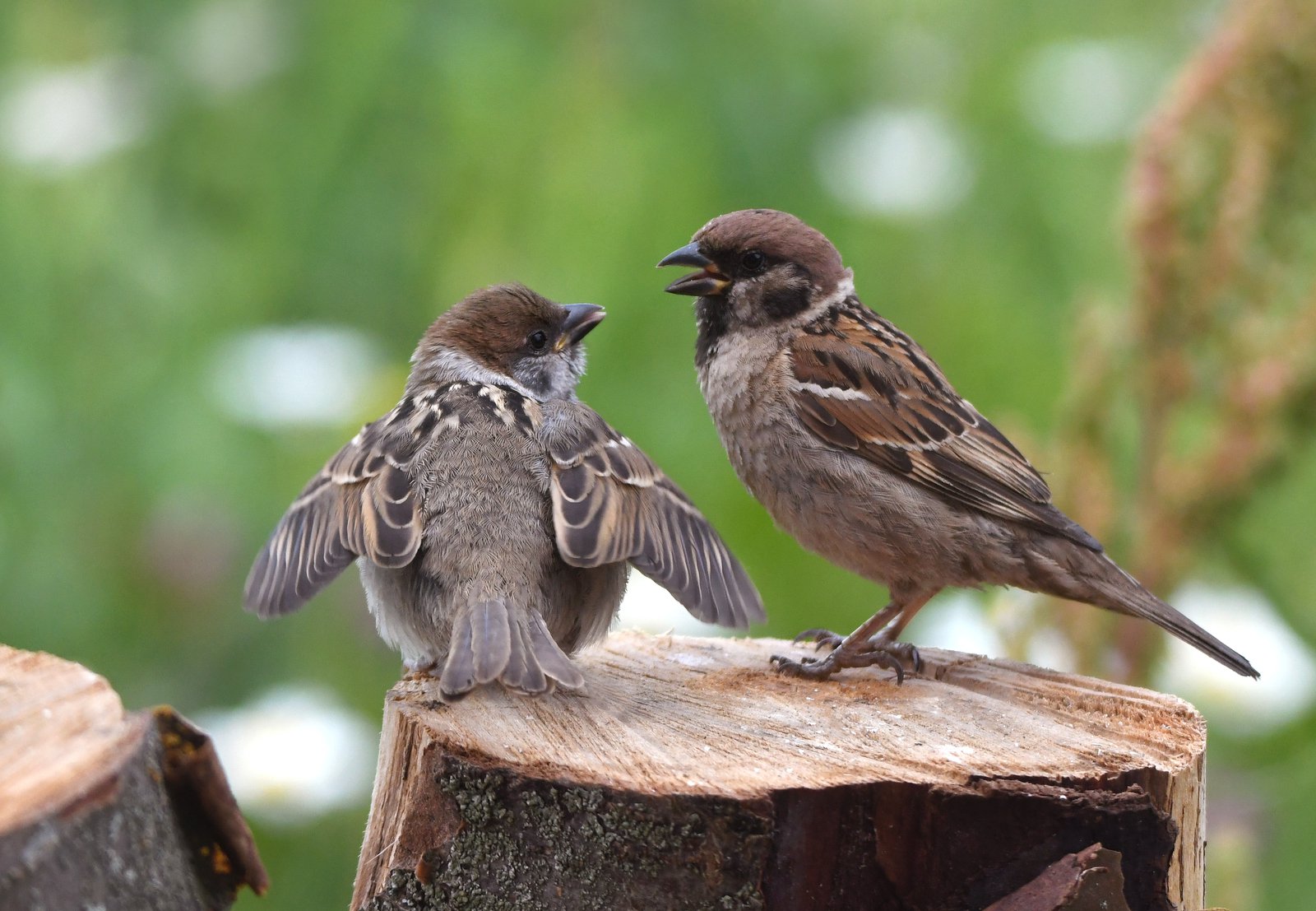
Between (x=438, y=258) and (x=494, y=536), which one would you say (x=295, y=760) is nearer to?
(x=494, y=536)

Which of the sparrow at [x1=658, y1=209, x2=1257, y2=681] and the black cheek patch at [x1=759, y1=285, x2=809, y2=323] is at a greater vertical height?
the black cheek patch at [x1=759, y1=285, x2=809, y2=323]

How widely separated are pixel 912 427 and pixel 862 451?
10 centimetres

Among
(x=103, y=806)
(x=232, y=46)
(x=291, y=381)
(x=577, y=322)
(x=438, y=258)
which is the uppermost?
(x=232, y=46)

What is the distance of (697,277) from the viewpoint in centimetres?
280

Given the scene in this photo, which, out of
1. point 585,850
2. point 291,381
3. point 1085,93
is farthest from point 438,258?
point 585,850

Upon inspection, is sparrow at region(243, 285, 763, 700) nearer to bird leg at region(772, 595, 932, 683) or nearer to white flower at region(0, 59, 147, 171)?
bird leg at region(772, 595, 932, 683)

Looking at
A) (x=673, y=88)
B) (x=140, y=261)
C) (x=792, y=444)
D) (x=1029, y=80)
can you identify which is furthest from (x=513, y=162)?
(x=792, y=444)

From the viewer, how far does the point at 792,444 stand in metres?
2.66

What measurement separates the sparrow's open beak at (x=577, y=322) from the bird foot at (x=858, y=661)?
2.21 feet

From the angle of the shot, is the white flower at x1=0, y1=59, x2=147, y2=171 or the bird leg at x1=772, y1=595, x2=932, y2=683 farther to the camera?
the white flower at x1=0, y1=59, x2=147, y2=171

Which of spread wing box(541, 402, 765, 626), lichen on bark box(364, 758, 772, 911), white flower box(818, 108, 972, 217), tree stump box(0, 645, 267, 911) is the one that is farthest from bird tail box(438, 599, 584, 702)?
white flower box(818, 108, 972, 217)

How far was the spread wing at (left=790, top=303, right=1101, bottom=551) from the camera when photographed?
2600 millimetres

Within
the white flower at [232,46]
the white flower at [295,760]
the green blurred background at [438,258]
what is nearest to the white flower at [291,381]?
the green blurred background at [438,258]

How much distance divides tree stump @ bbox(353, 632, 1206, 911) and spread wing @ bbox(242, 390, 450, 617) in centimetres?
27
